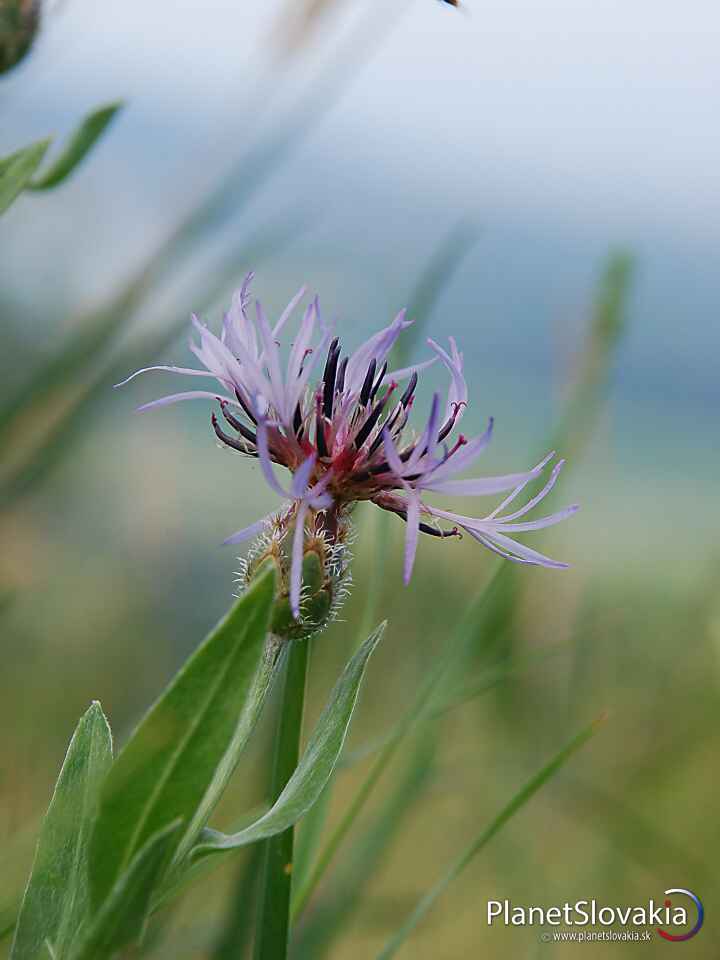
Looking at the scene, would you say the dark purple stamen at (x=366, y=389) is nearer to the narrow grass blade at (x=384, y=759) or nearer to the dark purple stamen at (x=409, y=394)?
the dark purple stamen at (x=409, y=394)

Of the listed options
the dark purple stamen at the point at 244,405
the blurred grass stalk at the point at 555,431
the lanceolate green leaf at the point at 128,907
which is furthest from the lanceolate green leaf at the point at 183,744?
the blurred grass stalk at the point at 555,431

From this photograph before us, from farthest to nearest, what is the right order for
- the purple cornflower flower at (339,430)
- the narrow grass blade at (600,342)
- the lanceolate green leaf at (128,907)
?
1. the narrow grass blade at (600,342)
2. the purple cornflower flower at (339,430)
3. the lanceolate green leaf at (128,907)

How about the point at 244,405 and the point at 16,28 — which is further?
the point at 16,28

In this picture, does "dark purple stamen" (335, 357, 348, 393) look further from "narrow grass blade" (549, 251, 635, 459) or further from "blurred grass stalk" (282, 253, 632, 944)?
"narrow grass blade" (549, 251, 635, 459)

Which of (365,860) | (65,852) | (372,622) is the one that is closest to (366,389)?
(372,622)

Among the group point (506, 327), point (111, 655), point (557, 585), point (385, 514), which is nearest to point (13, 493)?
point (385, 514)

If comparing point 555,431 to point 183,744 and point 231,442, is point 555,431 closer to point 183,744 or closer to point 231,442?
point 231,442
